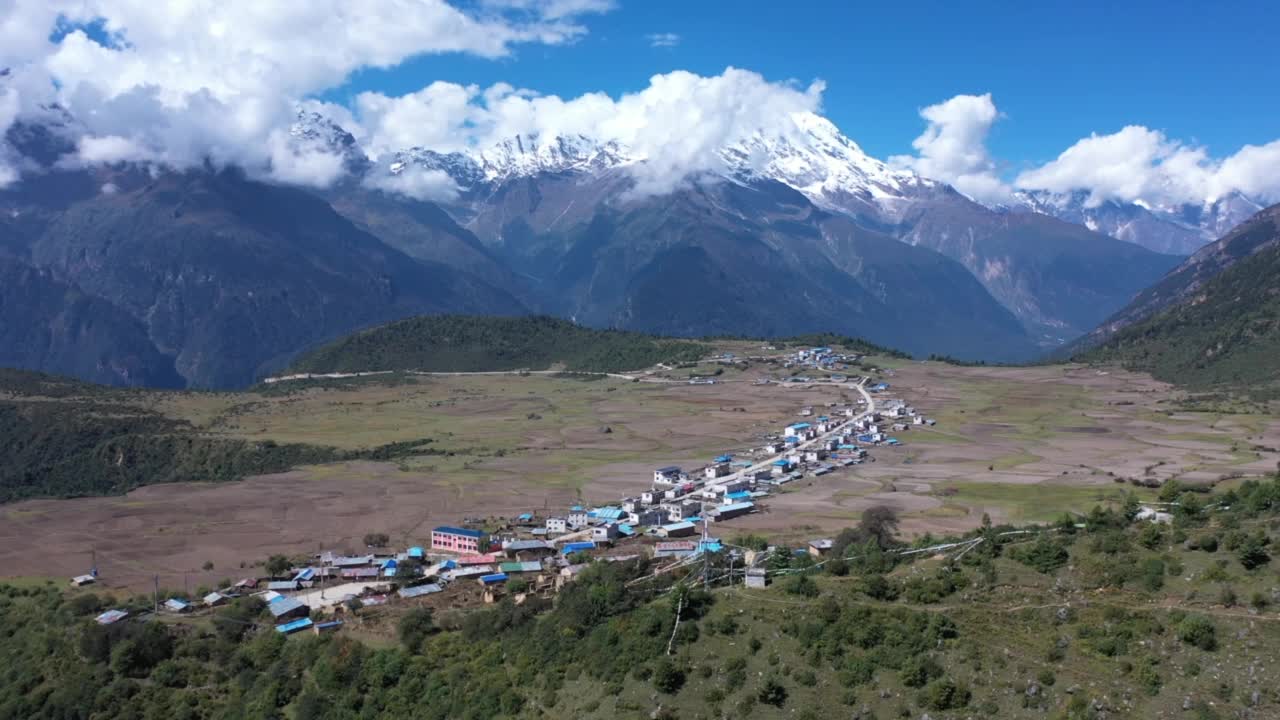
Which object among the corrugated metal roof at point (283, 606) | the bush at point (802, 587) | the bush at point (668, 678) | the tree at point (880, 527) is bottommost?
the corrugated metal roof at point (283, 606)

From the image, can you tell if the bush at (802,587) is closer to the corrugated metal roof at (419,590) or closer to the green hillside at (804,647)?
the green hillside at (804,647)

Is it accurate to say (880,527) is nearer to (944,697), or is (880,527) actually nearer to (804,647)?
(804,647)

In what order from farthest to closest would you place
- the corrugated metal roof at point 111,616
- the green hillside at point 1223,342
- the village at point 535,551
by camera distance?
the green hillside at point 1223,342
the village at point 535,551
the corrugated metal roof at point 111,616

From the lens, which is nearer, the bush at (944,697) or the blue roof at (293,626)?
the bush at (944,697)

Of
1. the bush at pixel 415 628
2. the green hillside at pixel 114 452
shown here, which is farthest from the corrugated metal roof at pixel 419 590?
the green hillside at pixel 114 452

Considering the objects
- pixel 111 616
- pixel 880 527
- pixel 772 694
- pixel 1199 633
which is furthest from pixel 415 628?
pixel 1199 633

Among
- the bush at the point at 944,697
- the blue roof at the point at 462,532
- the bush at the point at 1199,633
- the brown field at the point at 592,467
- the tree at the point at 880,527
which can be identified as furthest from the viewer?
the brown field at the point at 592,467

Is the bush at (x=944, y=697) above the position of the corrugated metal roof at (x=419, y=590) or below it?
above
